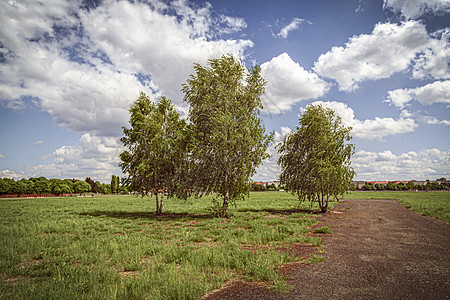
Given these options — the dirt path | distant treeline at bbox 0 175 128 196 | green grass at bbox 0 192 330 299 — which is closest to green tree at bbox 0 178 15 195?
distant treeline at bbox 0 175 128 196

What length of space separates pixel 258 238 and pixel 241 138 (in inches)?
354

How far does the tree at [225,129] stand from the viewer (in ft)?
60.4

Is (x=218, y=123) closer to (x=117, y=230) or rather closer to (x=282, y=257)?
(x=117, y=230)

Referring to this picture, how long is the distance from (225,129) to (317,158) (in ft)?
33.8

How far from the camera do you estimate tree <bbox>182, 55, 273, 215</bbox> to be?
1841cm

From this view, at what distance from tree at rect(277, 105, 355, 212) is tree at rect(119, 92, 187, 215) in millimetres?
11125

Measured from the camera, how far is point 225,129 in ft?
60.4

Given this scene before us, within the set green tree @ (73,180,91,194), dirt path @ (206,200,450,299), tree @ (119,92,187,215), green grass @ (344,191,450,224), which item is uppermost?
tree @ (119,92,187,215)

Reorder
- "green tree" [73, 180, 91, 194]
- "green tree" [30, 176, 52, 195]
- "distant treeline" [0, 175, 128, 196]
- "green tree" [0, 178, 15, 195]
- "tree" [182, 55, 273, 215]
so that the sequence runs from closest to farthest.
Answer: "tree" [182, 55, 273, 215] → "green tree" [0, 178, 15, 195] → "distant treeline" [0, 175, 128, 196] → "green tree" [30, 176, 52, 195] → "green tree" [73, 180, 91, 194]


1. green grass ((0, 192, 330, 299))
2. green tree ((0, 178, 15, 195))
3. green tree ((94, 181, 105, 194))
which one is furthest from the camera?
green tree ((94, 181, 105, 194))

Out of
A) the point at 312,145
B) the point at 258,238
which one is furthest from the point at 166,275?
the point at 312,145

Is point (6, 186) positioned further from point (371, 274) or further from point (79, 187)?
point (371, 274)

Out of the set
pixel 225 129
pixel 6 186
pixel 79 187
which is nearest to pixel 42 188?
pixel 6 186

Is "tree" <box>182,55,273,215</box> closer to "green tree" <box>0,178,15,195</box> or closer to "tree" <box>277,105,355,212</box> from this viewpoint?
"tree" <box>277,105,355,212</box>
